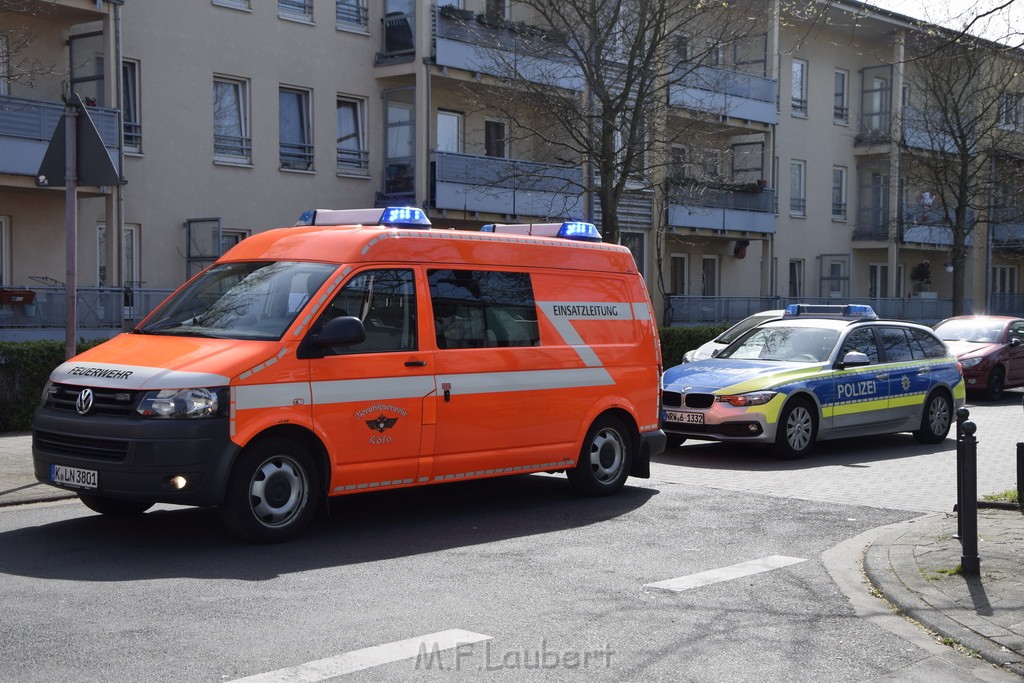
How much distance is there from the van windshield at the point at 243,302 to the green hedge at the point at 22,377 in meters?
6.16

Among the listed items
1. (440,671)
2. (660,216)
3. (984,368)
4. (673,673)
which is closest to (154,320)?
(440,671)

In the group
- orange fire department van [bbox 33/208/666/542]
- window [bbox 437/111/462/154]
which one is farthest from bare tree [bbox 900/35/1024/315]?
orange fire department van [bbox 33/208/666/542]

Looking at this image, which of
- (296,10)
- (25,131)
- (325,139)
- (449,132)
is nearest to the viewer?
(25,131)

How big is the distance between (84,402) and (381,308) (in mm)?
2090

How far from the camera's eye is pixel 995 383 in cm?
2294

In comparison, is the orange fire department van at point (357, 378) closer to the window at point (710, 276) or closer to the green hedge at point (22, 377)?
the green hedge at point (22, 377)

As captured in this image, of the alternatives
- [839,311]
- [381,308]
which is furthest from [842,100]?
[381,308]

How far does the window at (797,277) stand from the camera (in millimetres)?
40156

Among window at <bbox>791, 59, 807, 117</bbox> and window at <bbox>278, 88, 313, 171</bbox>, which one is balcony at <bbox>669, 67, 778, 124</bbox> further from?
window at <bbox>278, 88, 313, 171</bbox>

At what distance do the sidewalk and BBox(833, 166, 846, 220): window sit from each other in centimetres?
3337

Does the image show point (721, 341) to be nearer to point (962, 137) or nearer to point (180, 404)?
point (180, 404)

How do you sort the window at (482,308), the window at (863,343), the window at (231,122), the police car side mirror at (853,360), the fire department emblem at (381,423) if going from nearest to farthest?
1. the fire department emblem at (381,423)
2. the window at (482,308)
3. the police car side mirror at (853,360)
4. the window at (863,343)
5. the window at (231,122)

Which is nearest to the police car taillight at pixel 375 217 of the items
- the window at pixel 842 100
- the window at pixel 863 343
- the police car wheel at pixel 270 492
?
the police car wheel at pixel 270 492

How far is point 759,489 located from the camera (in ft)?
37.3
